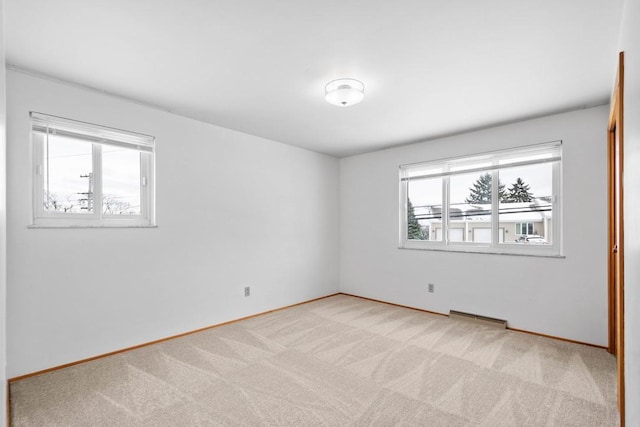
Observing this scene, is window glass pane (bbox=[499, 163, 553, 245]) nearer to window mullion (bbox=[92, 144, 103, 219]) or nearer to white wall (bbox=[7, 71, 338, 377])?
white wall (bbox=[7, 71, 338, 377])

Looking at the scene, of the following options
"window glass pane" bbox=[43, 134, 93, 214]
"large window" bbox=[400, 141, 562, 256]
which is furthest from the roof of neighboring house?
"window glass pane" bbox=[43, 134, 93, 214]

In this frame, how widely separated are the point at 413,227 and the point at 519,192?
4.72 ft

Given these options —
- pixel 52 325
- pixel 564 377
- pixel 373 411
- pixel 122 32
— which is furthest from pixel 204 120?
pixel 564 377

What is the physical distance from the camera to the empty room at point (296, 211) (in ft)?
6.24

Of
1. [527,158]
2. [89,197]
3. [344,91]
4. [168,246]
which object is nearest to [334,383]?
[168,246]

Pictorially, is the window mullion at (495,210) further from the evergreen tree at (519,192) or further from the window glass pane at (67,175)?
the window glass pane at (67,175)

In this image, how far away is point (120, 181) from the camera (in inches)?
120

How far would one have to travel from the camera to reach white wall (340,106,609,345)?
3111 millimetres

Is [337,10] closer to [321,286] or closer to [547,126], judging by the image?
[547,126]

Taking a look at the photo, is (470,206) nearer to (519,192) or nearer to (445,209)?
(445,209)

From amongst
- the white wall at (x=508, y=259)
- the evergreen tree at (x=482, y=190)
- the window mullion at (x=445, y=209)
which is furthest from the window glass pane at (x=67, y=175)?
the evergreen tree at (x=482, y=190)

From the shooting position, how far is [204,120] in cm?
359

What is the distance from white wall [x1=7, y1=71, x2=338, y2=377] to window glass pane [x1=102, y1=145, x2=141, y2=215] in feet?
0.72

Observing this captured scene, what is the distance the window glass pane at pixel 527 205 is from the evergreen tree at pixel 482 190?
0.25 ft
